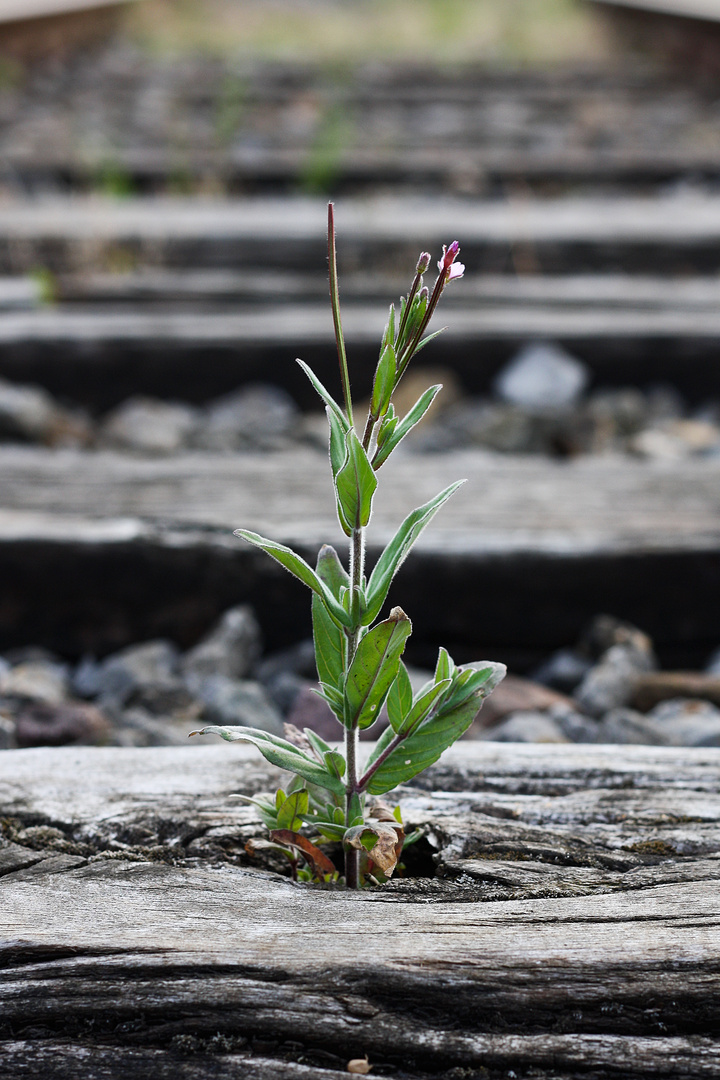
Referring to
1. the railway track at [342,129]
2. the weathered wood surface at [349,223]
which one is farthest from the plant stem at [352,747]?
the railway track at [342,129]

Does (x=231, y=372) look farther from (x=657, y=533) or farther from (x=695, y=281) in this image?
(x=695, y=281)

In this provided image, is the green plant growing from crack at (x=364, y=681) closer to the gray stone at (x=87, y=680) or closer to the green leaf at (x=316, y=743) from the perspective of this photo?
the green leaf at (x=316, y=743)

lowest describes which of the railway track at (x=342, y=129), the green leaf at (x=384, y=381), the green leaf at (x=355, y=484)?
the green leaf at (x=355, y=484)

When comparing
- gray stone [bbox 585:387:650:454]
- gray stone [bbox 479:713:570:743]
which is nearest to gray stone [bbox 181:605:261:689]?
gray stone [bbox 479:713:570:743]

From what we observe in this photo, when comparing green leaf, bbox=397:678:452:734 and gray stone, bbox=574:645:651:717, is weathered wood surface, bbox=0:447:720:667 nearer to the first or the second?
gray stone, bbox=574:645:651:717

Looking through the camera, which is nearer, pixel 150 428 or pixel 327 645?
pixel 327 645

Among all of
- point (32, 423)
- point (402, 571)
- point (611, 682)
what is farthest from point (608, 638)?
point (32, 423)

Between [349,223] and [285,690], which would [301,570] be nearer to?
[285,690]
